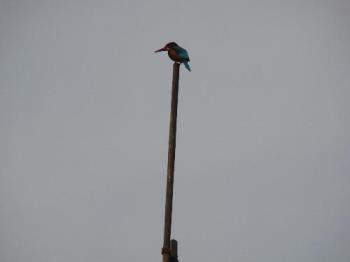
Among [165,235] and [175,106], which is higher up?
[175,106]

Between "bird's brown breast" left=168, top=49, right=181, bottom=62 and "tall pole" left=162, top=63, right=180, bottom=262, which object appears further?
"bird's brown breast" left=168, top=49, right=181, bottom=62

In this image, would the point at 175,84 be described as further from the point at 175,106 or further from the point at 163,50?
the point at 163,50

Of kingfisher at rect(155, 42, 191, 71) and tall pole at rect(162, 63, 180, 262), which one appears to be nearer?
tall pole at rect(162, 63, 180, 262)

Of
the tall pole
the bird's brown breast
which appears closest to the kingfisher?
the bird's brown breast

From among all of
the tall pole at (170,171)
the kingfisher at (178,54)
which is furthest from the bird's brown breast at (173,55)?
the tall pole at (170,171)

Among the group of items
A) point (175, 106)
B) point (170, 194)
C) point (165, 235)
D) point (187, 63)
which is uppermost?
point (187, 63)

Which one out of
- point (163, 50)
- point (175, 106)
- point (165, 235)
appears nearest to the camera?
point (165, 235)

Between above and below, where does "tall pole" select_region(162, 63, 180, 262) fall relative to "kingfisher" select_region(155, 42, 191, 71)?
below

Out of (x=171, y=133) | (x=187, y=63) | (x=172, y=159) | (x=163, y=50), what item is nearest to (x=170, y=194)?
(x=172, y=159)

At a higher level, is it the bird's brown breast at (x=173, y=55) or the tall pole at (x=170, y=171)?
the bird's brown breast at (x=173, y=55)

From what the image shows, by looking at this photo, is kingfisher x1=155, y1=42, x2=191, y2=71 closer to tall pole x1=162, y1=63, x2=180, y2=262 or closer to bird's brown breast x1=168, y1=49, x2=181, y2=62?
bird's brown breast x1=168, y1=49, x2=181, y2=62

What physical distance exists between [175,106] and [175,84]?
0.35m

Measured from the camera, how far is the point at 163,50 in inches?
288

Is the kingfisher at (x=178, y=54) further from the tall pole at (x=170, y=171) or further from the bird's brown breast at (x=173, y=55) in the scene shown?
the tall pole at (x=170, y=171)
